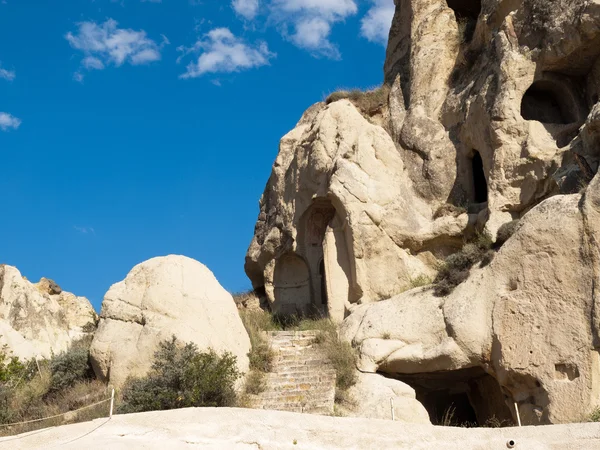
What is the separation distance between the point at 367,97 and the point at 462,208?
228 inches

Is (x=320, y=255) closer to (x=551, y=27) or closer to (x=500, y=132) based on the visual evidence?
(x=500, y=132)

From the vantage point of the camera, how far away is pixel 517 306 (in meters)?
13.9

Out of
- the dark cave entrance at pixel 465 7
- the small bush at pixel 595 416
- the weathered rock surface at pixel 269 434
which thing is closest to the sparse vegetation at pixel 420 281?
the small bush at pixel 595 416

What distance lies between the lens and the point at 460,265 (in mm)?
15875

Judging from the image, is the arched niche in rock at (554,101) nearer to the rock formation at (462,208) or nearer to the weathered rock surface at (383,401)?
the rock formation at (462,208)

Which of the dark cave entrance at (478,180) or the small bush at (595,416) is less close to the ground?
the dark cave entrance at (478,180)

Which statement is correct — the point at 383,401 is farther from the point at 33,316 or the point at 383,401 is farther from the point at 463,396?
the point at 33,316

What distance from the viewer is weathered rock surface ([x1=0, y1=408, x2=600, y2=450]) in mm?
9250

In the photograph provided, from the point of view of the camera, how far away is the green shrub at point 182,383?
12.8 meters

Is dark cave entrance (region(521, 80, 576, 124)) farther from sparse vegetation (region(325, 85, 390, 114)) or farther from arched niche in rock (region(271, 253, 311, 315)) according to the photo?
arched niche in rock (region(271, 253, 311, 315))

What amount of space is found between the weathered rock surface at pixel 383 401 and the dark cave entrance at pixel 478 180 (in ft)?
21.7

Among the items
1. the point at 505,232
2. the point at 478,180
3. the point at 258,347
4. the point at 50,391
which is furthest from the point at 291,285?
the point at 50,391

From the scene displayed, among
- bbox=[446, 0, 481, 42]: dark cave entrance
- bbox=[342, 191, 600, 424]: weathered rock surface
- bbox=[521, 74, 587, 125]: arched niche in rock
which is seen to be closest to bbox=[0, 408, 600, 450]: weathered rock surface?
bbox=[342, 191, 600, 424]: weathered rock surface

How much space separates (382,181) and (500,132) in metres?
3.35
